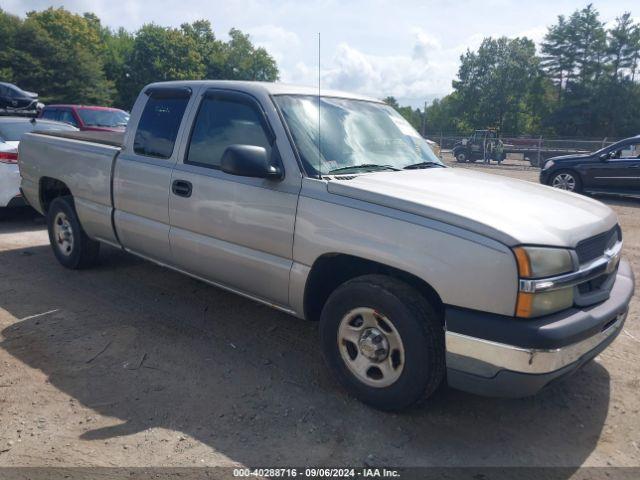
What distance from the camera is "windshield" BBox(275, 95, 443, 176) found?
3664 millimetres

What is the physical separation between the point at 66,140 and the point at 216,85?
230cm

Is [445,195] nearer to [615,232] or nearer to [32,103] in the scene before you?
[615,232]

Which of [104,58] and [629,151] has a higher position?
[104,58]

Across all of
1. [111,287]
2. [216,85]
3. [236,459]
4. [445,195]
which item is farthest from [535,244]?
[111,287]

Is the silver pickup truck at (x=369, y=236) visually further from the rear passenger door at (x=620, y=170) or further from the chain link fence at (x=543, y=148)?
the chain link fence at (x=543, y=148)

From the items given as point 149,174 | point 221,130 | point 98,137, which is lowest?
point 149,174

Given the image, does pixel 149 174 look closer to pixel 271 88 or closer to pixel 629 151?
pixel 271 88

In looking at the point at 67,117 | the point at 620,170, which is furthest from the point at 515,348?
the point at 67,117

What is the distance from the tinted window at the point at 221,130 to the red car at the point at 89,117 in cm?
963

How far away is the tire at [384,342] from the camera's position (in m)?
3.00

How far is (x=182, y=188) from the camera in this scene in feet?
13.9

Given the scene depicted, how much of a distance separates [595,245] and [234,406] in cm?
234

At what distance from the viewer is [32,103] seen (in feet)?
67.8

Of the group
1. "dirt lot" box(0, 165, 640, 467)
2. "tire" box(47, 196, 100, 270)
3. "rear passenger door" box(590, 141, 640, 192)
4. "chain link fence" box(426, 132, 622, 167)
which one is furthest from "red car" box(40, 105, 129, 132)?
"chain link fence" box(426, 132, 622, 167)
